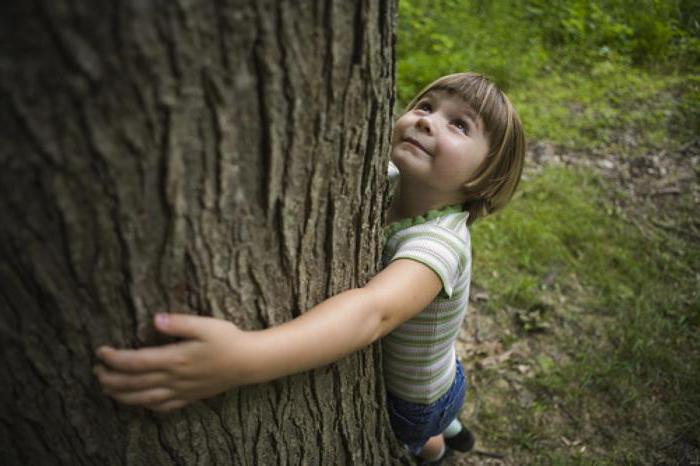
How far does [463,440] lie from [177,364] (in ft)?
6.06

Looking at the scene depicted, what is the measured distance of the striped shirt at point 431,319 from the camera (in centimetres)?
131

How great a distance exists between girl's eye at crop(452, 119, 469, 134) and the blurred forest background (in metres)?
1.73

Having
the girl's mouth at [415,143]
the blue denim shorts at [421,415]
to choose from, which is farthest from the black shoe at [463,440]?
the girl's mouth at [415,143]

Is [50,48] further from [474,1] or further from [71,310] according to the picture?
[474,1]

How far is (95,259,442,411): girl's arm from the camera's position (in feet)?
3.11

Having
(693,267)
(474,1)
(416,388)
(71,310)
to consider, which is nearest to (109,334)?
(71,310)

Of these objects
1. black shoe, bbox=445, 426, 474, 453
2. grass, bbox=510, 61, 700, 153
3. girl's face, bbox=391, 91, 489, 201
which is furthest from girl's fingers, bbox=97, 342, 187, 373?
grass, bbox=510, 61, 700, 153

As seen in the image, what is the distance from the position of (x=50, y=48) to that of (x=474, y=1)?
7491mm

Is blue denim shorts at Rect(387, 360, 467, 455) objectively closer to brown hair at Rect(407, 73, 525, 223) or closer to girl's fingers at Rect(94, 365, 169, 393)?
brown hair at Rect(407, 73, 525, 223)

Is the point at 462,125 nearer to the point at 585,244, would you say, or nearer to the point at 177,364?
the point at 177,364

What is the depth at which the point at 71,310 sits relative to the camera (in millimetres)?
935

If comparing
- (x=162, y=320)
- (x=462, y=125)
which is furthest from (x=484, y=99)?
(x=162, y=320)

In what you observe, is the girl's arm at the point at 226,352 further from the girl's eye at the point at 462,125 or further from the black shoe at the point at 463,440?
the black shoe at the point at 463,440

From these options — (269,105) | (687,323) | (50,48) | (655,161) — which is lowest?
(687,323)
